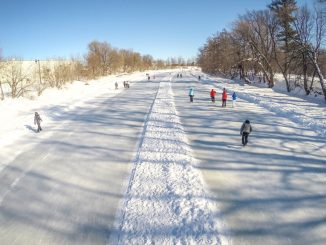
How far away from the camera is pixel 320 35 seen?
29.8 m

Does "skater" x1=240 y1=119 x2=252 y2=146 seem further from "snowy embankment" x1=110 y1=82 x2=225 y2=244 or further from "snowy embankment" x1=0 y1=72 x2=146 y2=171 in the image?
"snowy embankment" x1=0 y1=72 x2=146 y2=171

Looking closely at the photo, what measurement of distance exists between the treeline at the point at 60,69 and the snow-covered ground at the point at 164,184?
15056mm

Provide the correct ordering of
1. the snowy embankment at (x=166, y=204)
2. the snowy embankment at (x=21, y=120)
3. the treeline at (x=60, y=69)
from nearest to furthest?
1. the snowy embankment at (x=166, y=204)
2. the snowy embankment at (x=21, y=120)
3. the treeline at (x=60, y=69)

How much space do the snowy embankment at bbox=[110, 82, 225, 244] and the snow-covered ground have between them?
2 centimetres

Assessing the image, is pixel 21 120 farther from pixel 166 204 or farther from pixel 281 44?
pixel 281 44

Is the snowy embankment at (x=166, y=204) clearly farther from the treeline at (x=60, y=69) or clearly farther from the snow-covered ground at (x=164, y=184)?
the treeline at (x=60, y=69)

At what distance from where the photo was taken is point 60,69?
43688 millimetres

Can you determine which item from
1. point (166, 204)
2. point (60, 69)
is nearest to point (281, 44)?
point (60, 69)

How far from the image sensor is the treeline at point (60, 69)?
28.1 m

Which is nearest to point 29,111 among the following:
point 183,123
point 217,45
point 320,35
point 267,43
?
point 183,123

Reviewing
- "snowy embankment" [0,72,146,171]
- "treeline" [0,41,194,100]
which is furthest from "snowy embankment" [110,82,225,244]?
"treeline" [0,41,194,100]

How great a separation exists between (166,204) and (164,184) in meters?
1.13

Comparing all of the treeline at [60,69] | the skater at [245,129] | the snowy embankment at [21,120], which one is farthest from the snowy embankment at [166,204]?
the treeline at [60,69]

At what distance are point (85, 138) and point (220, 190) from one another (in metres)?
7.82
